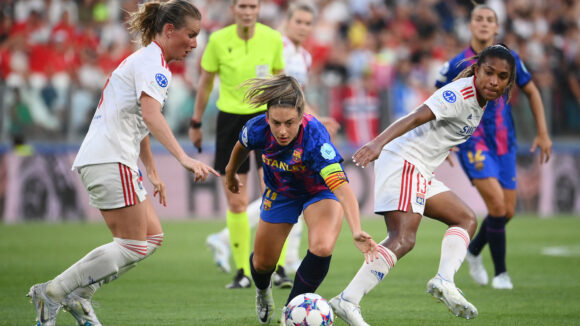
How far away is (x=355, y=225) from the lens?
5234 millimetres

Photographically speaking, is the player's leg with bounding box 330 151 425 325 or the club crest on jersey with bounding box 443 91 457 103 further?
the club crest on jersey with bounding box 443 91 457 103

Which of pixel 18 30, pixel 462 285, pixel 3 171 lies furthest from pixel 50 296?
pixel 18 30

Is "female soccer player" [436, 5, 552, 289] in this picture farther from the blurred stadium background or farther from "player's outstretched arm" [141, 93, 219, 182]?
the blurred stadium background

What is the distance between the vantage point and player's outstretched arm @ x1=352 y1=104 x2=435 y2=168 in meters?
5.55

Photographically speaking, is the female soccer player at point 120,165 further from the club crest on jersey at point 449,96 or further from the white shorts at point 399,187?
the club crest on jersey at point 449,96

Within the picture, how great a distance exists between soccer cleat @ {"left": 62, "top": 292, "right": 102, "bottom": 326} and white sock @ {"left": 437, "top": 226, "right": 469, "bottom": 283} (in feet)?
7.87

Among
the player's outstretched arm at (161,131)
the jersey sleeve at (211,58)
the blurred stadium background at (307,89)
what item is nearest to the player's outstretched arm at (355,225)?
the player's outstretched arm at (161,131)

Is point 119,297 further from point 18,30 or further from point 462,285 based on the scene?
point 18,30

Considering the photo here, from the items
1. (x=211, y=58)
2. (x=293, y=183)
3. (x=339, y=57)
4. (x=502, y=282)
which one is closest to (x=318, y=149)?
(x=293, y=183)

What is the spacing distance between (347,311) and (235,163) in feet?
4.43

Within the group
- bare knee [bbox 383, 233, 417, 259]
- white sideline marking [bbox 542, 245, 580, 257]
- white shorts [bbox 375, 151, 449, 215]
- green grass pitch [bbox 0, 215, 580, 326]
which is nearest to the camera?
bare knee [bbox 383, 233, 417, 259]

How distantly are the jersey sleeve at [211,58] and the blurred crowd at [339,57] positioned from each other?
20.4 feet

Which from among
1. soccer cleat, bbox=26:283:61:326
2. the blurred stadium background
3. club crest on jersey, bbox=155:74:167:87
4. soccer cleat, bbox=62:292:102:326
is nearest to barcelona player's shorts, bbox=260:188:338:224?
club crest on jersey, bbox=155:74:167:87

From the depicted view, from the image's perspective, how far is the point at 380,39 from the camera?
61.1 ft
